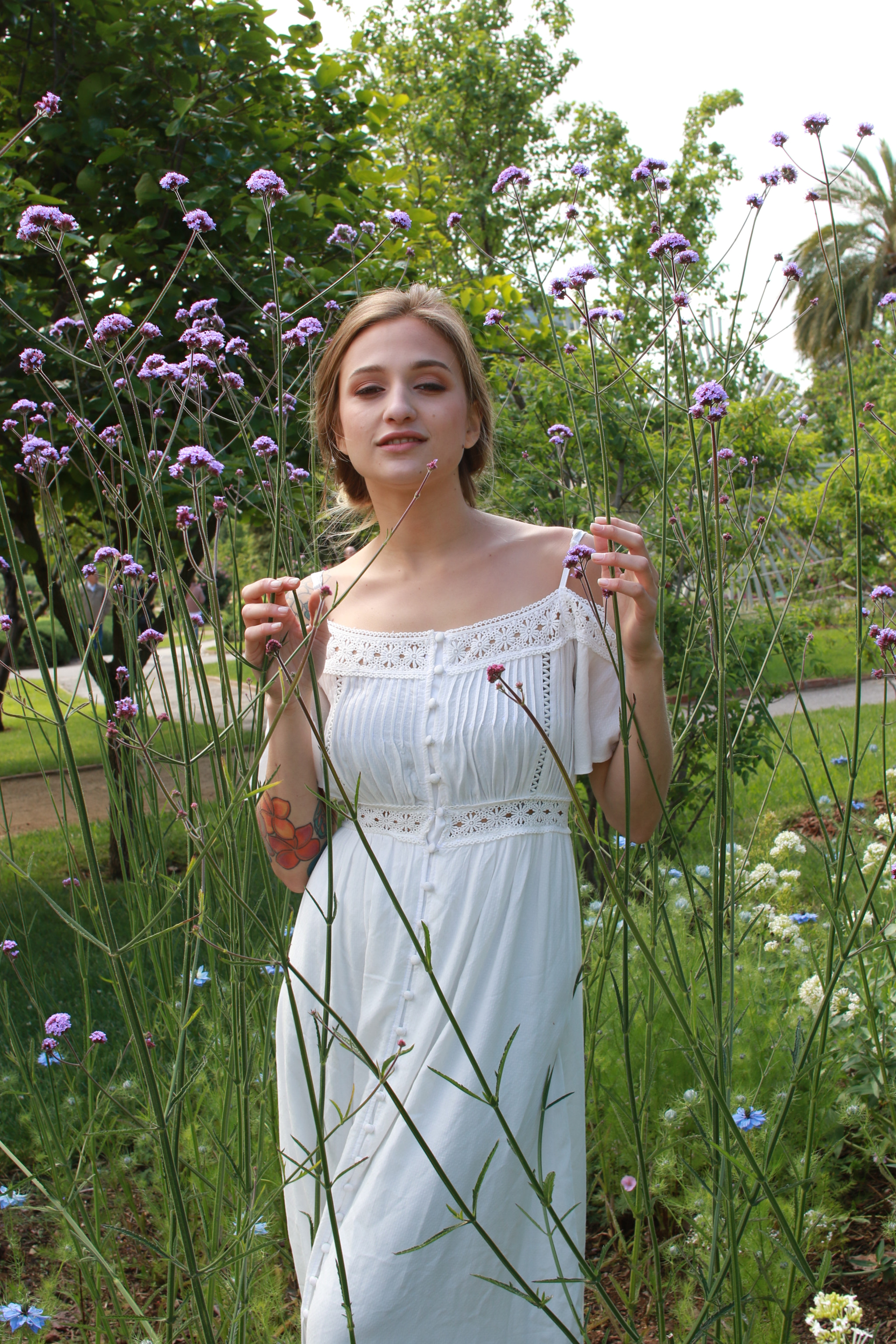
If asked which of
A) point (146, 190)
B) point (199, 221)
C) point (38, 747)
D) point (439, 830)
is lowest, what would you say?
point (38, 747)

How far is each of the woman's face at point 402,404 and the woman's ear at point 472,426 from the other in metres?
0.09

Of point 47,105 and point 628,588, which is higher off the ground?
point 47,105

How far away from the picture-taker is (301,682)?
5.36 ft

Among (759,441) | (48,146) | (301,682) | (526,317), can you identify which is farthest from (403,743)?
(526,317)

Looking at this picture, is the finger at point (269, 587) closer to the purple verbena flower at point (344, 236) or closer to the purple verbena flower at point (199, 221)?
the purple verbena flower at point (199, 221)

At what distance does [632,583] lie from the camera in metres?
1.14

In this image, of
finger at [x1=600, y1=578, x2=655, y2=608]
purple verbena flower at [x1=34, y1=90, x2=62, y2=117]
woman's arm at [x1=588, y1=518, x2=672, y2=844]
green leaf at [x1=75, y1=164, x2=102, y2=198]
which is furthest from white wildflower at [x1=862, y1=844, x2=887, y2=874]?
green leaf at [x1=75, y1=164, x2=102, y2=198]

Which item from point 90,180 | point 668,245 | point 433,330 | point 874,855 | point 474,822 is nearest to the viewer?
point 668,245

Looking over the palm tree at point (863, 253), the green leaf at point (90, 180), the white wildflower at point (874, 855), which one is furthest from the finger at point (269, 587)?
the palm tree at point (863, 253)

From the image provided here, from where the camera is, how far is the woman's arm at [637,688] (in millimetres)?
1157

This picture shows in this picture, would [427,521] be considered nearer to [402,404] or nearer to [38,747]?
[402,404]

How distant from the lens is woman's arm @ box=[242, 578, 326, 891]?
1.50 metres

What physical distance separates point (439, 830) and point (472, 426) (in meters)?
0.67

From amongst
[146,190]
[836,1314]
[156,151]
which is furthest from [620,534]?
[156,151]
